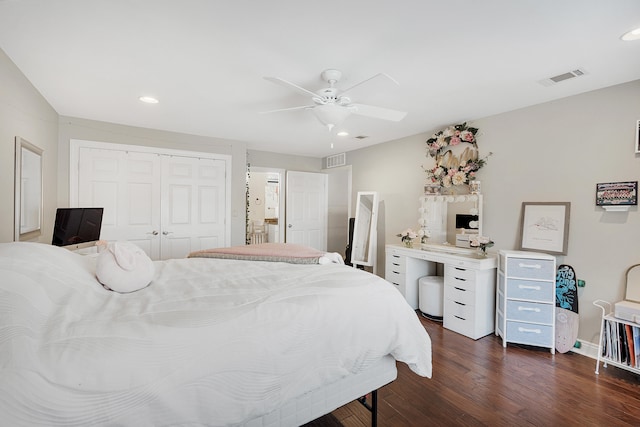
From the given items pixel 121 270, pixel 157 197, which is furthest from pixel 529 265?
pixel 157 197

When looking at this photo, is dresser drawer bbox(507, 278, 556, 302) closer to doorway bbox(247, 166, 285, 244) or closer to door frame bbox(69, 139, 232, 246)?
door frame bbox(69, 139, 232, 246)

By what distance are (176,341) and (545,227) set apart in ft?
11.0

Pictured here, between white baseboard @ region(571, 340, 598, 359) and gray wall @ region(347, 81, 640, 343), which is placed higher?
gray wall @ region(347, 81, 640, 343)

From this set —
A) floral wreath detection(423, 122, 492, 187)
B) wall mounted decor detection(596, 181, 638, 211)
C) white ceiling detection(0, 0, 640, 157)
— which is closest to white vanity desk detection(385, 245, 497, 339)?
floral wreath detection(423, 122, 492, 187)

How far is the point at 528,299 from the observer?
276cm

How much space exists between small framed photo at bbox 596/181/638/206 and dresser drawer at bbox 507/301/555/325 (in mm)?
1039

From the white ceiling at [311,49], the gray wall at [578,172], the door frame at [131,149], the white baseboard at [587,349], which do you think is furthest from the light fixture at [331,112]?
the white baseboard at [587,349]

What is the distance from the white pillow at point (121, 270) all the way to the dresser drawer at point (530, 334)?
3.17m

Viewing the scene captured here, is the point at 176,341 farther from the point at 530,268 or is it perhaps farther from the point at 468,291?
the point at 530,268

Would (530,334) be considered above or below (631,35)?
below

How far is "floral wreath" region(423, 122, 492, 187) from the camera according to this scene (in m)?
3.46

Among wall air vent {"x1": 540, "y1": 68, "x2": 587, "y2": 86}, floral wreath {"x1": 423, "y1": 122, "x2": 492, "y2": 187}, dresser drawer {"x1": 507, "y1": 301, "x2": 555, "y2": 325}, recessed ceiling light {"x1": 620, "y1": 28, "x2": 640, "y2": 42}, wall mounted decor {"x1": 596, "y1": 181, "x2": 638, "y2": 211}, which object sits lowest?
dresser drawer {"x1": 507, "y1": 301, "x2": 555, "y2": 325}

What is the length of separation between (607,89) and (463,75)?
54.9 inches

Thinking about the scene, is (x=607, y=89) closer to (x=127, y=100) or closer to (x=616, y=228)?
(x=616, y=228)
